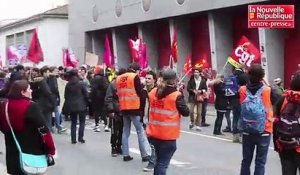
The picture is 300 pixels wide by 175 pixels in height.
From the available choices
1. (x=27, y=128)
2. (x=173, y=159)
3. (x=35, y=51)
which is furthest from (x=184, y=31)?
(x=27, y=128)

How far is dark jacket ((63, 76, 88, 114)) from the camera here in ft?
43.7

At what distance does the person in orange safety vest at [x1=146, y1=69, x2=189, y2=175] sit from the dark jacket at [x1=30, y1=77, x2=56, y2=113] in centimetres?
649

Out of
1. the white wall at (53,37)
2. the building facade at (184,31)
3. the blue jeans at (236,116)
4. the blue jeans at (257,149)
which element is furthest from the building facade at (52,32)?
the blue jeans at (257,149)

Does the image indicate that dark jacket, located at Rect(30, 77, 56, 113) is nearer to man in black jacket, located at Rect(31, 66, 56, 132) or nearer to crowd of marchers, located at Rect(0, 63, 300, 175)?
man in black jacket, located at Rect(31, 66, 56, 132)

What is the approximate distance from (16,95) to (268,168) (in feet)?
17.0

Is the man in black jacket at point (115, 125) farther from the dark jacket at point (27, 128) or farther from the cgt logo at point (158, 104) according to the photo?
the dark jacket at point (27, 128)

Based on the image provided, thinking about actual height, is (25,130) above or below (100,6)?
below

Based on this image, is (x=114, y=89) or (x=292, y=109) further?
(x=114, y=89)

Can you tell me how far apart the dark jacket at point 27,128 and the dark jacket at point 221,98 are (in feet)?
28.7

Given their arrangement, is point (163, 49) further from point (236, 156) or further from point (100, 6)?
point (236, 156)

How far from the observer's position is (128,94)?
10.4 metres

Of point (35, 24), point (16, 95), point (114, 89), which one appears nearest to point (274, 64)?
point (114, 89)

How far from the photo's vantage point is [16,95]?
6.24m

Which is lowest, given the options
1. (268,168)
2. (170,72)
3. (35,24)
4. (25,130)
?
(268,168)
